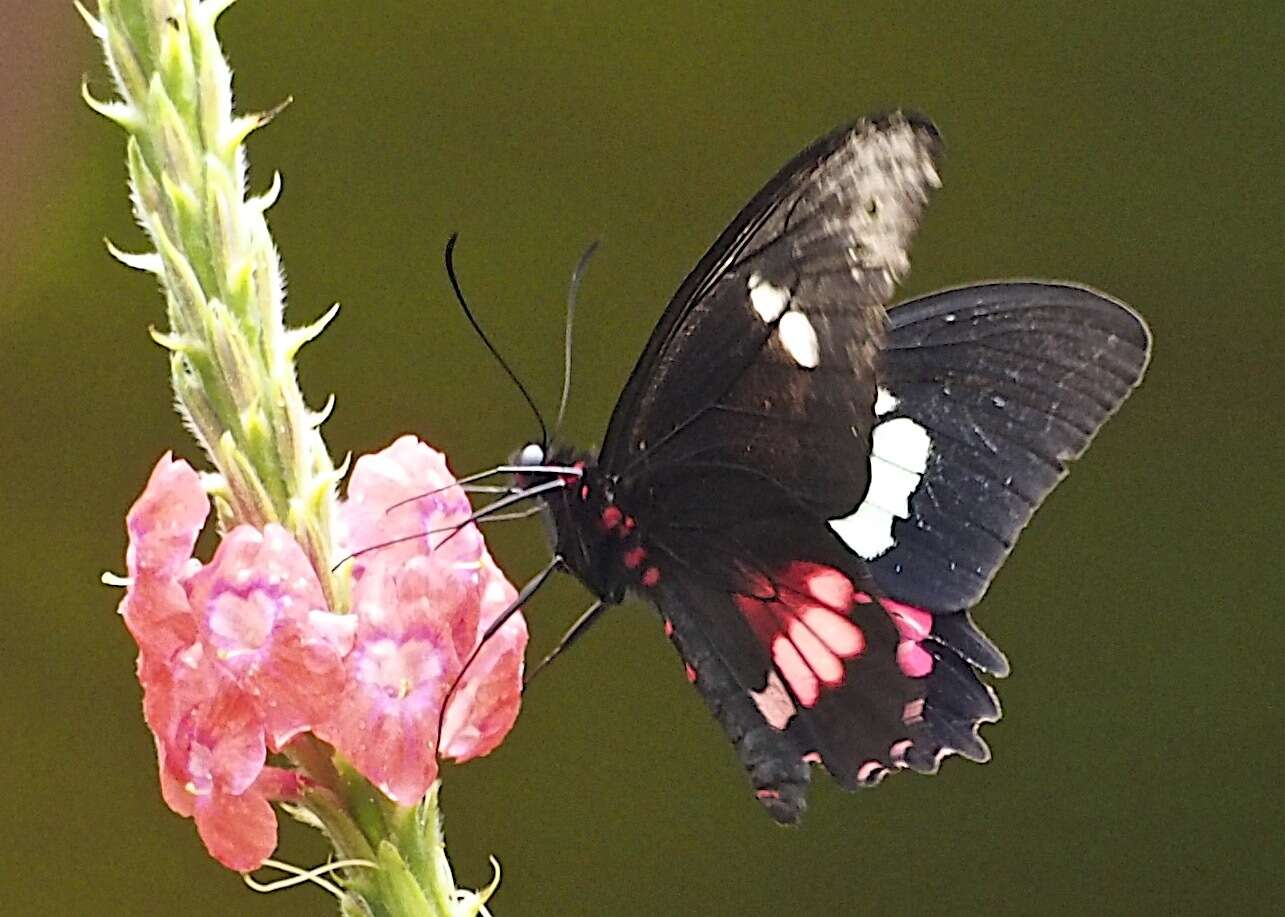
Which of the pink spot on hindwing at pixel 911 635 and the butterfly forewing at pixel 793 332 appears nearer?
the butterfly forewing at pixel 793 332

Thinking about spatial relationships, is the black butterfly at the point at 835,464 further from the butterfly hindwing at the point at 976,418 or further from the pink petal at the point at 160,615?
the pink petal at the point at 160,615

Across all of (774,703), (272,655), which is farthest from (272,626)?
(774,703)

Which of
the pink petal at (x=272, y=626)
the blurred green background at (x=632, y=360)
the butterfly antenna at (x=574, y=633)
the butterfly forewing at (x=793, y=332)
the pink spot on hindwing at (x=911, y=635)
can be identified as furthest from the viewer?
the blurred green background at (x=632, y=360)

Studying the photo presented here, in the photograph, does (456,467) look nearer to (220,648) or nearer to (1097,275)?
(1097,275)

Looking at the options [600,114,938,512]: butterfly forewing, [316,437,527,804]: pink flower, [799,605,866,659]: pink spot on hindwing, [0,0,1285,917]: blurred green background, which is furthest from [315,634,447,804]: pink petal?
[0,0,1285,917]: blurred green background

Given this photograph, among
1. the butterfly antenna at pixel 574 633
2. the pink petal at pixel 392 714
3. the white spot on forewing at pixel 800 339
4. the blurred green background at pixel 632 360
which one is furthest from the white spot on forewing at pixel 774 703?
the blurred green background at pixel 632 360

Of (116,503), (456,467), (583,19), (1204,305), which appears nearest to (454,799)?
(456,467)

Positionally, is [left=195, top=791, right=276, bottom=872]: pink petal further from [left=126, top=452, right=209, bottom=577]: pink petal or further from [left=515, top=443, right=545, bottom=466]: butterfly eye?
[left=515, top=443, right=545, bottom=466]: butterfly eye
